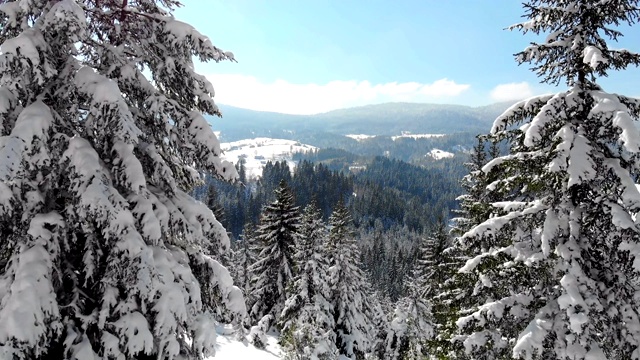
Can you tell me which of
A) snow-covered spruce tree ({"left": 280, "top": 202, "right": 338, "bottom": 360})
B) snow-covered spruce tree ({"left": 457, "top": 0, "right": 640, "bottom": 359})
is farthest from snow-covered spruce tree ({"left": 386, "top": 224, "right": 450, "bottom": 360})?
snow-covered spruce tree ({"left": 457, "top": 0, "right": 640, "bottom": 359})

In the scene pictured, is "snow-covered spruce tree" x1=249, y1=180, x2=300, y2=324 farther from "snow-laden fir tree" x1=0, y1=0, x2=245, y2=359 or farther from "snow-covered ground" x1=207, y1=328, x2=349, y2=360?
"snow-laden fir tree" x1=0, y1=0, x2=245, y2=359

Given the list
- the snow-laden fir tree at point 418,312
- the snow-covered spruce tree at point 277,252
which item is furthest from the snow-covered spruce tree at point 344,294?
the snow-laden fir tree at point 418,312

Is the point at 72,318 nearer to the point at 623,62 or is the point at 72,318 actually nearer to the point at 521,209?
the point at 521,209

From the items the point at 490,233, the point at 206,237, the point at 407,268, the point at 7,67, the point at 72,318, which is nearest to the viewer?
the point at 7,67

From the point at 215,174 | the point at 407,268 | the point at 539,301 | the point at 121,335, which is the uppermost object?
the point at 215,174

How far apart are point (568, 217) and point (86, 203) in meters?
8.56

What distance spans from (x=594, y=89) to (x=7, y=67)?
10.3 metres

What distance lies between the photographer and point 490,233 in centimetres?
902

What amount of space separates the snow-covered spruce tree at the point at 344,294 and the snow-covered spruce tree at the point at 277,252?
2.96 m

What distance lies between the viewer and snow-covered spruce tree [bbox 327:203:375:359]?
2834 centimetres

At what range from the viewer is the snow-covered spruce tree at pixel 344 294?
28344 mm

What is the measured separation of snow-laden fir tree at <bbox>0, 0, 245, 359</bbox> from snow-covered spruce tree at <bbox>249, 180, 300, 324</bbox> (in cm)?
2251

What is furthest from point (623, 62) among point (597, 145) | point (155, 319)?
point (155, 319)

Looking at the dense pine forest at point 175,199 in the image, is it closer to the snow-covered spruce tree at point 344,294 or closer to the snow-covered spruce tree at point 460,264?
the snow-covered spruce tree at point 460,264
